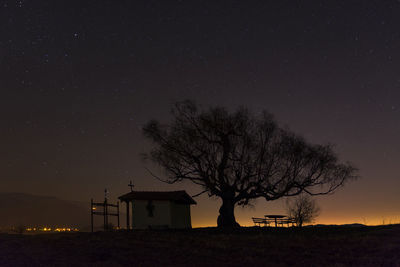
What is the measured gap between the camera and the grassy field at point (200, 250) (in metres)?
18.5

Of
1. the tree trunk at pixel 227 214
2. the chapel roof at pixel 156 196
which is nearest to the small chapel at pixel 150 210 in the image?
the chapel roof at pixel 156 196

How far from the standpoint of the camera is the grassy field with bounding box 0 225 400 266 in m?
18.5

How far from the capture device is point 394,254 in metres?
19.7

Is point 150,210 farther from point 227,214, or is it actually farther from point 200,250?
point 200,250

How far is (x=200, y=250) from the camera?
2131cm

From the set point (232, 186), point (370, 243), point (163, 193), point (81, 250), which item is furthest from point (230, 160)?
point (81, 250)

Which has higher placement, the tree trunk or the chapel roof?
the chapel roof

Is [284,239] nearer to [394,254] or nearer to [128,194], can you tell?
[394,254]

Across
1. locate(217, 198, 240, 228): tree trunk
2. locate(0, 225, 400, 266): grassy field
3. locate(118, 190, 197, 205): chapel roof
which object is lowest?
locate(0, 225, 400, 266): grassy field

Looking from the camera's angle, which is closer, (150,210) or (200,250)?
(200,250)

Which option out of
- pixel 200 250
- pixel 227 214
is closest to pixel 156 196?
pixel 227 214

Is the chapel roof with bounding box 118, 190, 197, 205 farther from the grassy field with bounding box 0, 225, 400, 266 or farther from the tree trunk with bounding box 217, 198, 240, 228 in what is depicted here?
the grassy field with bounding box 0, 225, 400, 266

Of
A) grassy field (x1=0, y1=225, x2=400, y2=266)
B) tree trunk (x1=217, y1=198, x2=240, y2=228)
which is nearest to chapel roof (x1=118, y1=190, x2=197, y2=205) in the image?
tree trunk (x1=217, y1=198, x2=240, y2=228)

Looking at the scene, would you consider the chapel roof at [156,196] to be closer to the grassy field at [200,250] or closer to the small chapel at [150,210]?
the small chapel at [150,210]
